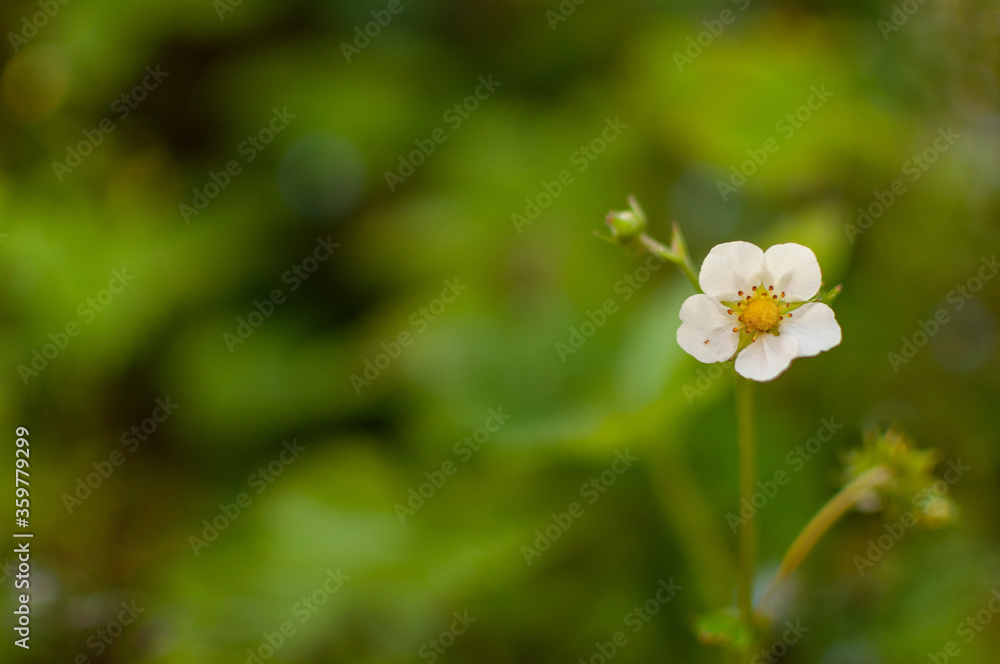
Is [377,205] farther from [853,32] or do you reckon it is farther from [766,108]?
[853,32]

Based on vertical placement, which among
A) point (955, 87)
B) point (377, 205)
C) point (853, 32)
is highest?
point (853, 32)

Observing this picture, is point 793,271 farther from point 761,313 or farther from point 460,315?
point 460,315

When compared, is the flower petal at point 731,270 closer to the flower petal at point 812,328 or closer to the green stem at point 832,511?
the flower petal at point 812,328

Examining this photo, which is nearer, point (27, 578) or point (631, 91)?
point (27, 578)

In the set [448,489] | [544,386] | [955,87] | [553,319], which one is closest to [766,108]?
[955,87]

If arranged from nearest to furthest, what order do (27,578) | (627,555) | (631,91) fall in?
(27,578)
(627,555)
(631,91)

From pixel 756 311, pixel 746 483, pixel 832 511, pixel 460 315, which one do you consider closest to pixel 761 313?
pixel 756 311

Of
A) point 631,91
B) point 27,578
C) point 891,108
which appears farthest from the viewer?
point 631,91

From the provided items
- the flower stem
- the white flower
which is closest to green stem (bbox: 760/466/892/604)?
the flower stem
